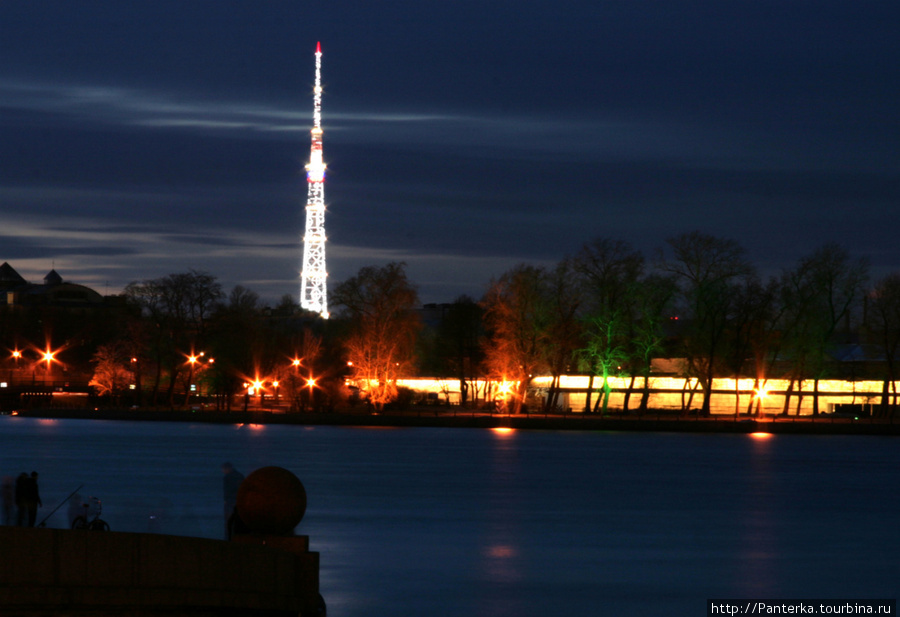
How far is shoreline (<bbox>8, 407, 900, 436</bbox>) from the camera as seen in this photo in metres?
88.7

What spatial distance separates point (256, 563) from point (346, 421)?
272 ft

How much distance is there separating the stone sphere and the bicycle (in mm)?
2693

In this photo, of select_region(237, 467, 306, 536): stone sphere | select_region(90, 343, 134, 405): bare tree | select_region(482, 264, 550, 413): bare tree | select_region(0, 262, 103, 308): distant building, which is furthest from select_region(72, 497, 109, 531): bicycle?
select_region(0, 262, 103, 308): distant building

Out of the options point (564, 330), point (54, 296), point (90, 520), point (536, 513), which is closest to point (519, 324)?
point (564, 330)

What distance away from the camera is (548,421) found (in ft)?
298

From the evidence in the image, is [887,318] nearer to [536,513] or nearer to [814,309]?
[814,309]

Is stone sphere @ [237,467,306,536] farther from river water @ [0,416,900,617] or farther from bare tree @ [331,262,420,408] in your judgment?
bare tree @ [331,262,420,408]

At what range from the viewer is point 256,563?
15398 mm

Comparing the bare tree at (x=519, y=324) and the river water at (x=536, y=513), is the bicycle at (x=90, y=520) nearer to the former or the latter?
the river water at (x=536, y=513)

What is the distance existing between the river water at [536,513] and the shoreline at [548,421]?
11.1 m

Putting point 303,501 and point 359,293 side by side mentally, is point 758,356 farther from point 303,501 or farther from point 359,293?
point 303,501

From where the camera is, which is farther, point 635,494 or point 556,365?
point 556,365

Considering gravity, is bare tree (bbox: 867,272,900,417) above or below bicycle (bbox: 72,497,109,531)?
above

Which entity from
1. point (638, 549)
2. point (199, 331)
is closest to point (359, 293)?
point (199, 331)
